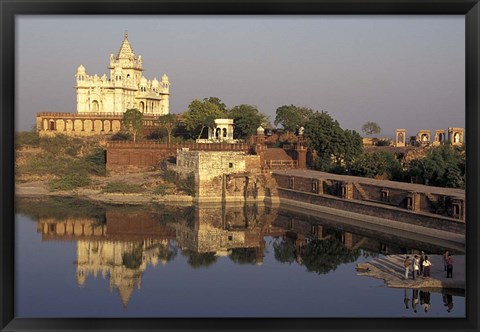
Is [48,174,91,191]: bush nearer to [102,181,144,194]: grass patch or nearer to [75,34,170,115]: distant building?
[102,181,144,194]: grass patch

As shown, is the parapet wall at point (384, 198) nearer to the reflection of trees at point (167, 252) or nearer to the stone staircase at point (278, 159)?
the stone staircase at point (278, 159)

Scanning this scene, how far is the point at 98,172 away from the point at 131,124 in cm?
745

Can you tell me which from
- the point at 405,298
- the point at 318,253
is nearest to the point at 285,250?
the point at 318,253

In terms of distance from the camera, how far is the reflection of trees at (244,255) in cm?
1830

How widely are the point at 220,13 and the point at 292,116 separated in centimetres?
4711

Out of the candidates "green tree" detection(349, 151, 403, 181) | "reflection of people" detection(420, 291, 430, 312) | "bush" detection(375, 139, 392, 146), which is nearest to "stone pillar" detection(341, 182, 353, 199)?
"green tree" detection(349, 151, 403, 181)

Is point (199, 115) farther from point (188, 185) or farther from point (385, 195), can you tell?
point (385, 195)

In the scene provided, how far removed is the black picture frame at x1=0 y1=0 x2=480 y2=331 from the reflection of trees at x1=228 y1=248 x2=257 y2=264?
556 inches

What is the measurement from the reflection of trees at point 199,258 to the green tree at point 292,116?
102 ft

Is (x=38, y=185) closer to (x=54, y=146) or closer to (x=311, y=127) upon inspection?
(x=54, y=146)

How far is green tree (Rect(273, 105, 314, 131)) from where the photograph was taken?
1971 inches

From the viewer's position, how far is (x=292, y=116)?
167ft

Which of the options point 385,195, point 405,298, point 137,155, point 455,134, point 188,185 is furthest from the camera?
point 455,134

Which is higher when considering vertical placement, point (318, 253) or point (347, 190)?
point (347, 190)
